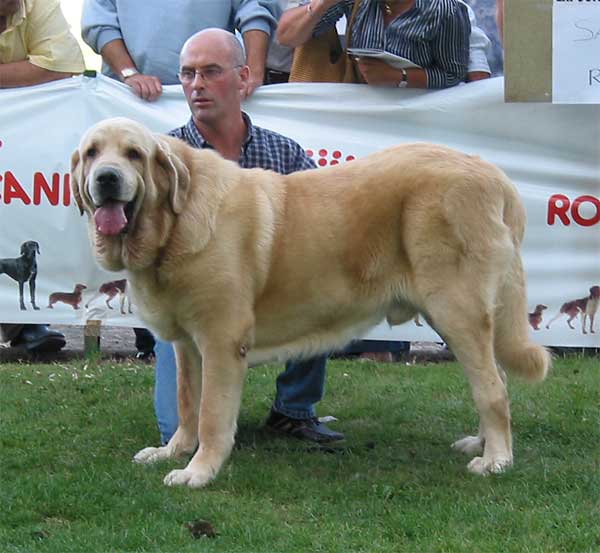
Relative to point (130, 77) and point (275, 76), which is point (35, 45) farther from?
point (275, 76)

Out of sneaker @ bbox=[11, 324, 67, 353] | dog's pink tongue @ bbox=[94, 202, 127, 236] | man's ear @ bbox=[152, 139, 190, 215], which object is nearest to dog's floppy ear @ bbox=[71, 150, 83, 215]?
dog's pink tongue @ bbox=[94, 202, 127, 236]

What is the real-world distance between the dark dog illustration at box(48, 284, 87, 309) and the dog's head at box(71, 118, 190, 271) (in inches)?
89.9

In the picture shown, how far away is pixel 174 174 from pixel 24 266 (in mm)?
2637

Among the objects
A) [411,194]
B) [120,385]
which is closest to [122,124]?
[411,194]

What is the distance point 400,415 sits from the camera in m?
5.48

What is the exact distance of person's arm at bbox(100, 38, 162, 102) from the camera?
6.46m

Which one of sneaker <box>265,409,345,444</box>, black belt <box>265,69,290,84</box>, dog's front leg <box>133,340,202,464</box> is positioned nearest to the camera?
dog's front leg <box>133,340,202,464</box>

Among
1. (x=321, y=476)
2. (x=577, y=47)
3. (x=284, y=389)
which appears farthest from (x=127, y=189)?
(x=577, y=47)

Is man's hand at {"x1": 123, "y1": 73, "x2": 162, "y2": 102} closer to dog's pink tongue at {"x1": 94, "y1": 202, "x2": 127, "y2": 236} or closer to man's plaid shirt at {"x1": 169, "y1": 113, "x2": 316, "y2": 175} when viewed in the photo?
man's plaid shirt at {"x1": 169, "y1": 113, "x2": 316, "y2": 175}

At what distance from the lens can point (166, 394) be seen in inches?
199

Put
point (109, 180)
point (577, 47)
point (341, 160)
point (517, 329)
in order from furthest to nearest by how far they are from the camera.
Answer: point (341, 160) < point (577, 47) < point (517, 329) < point (109, 180)

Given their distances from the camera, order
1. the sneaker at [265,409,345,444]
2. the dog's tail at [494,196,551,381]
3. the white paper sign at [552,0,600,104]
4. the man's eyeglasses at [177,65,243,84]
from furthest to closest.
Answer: the white paper sign at [552,0,600,104]
the sneaker at [265,409,345,444]
the man's eyeglasses at [177,65,243,84]
the dog's tail at [494,196,551,381]

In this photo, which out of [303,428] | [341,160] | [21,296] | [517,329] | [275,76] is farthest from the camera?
[275,76]

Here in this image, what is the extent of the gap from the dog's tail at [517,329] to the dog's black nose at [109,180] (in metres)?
1.60
